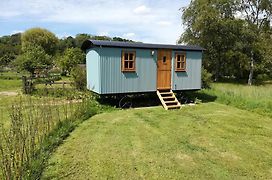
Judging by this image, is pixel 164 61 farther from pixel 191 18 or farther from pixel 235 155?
pixel 191 18

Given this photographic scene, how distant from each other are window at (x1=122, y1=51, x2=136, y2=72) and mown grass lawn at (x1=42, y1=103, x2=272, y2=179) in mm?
2293

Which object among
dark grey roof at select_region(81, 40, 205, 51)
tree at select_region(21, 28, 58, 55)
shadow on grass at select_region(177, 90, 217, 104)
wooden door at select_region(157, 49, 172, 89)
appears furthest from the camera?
tree at select_region(21, 28, 58, 55)

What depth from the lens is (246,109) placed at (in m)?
12.3

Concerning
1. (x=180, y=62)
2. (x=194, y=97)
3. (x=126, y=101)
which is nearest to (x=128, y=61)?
(x=126, y=101)

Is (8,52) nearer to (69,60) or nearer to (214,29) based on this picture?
(69,60)

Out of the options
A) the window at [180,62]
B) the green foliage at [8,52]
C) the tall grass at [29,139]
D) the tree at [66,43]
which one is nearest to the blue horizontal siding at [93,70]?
the tall grass at [29,139]

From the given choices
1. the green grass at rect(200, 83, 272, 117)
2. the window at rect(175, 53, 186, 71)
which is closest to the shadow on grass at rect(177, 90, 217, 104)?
the green grass at rect(200, 83, 272, 117)

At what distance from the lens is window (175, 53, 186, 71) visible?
13109 millimetres

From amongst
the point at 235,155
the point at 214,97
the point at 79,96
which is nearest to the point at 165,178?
the point at 235,155

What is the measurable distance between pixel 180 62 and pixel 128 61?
9.80 feet

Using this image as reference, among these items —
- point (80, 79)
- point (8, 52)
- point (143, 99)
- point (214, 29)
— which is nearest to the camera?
point (143, 99)

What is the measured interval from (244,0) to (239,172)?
98.8 feet

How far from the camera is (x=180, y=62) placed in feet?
43.3

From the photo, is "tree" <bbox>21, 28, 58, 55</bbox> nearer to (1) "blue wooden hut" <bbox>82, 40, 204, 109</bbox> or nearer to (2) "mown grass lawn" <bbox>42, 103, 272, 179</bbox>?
(1) "blue wooden hut" <bbox>82, 40, 204, 109</bbox>
